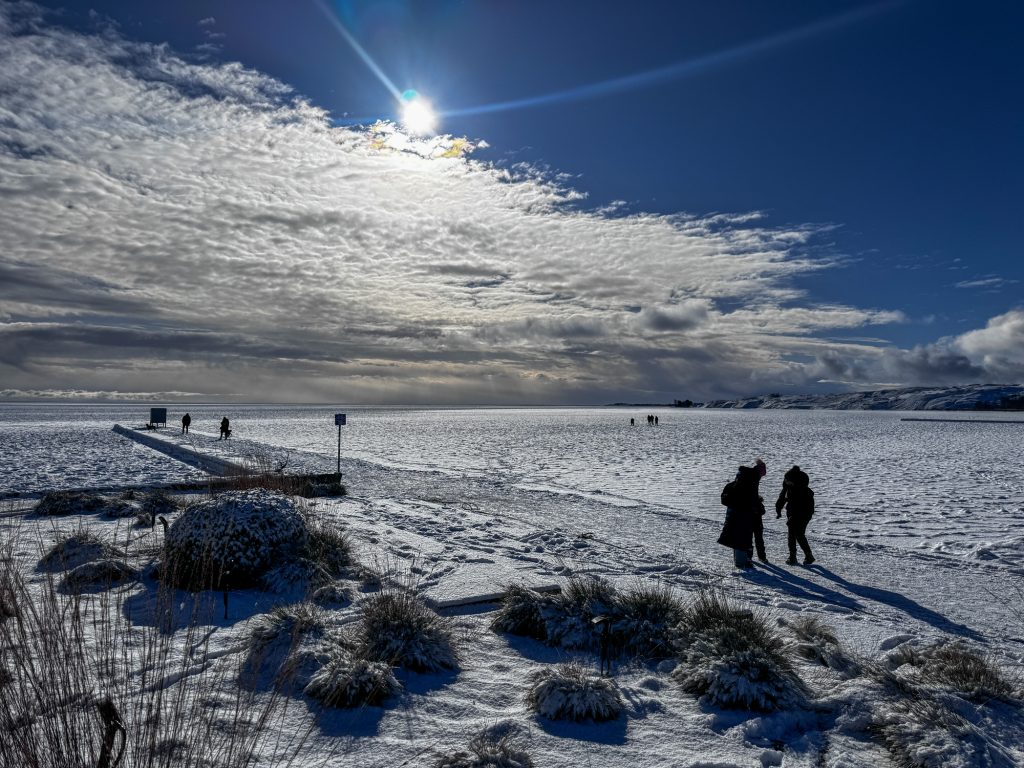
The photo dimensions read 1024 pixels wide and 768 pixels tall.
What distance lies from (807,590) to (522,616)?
14.8 feet

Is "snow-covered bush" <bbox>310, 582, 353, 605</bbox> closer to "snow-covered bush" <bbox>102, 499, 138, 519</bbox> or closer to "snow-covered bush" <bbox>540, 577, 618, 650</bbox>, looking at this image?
"snow-covered bush" <bbox>540, 577, 618, 650</bbox>

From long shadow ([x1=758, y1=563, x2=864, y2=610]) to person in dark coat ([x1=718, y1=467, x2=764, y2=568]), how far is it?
428 millimetres

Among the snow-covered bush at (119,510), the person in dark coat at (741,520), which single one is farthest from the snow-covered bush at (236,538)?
the person in dark coat at (741,520)

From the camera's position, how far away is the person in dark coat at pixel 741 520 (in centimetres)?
994

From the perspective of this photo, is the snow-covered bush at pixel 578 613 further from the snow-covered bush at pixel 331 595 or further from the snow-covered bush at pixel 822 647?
the snow-covered bush at pixel 331 595

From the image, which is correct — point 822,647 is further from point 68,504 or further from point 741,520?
point 68,504

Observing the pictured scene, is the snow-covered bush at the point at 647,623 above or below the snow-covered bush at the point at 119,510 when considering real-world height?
below

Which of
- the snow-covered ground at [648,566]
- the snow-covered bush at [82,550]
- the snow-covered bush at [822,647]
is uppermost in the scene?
the snow-covered bush at [82,550]

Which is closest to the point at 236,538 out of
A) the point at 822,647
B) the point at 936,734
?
the point at 822,647

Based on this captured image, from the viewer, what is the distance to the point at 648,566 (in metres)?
9.66

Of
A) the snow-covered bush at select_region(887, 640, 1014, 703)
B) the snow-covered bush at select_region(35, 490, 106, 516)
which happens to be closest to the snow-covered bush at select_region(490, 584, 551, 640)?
the snow-covered bush at select_region(887, 640, 1014, 703)

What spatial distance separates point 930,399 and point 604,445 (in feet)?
644

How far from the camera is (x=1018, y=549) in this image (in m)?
11.4

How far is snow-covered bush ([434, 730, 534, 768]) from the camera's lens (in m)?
3.84
